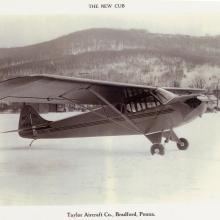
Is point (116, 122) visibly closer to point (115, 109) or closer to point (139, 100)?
point (115, 109)

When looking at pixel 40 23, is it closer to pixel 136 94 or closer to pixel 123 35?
pixel 123 35

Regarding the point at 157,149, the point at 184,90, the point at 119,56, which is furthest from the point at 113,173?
the point at 184,90

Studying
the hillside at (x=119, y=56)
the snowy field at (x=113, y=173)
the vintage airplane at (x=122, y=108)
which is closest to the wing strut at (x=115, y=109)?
the vintage airplane at (x=122, y=108)

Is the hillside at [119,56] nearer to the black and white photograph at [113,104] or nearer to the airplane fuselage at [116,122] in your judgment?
the black and white photograph at [113,104]

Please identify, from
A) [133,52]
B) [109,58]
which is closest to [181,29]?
[133,52]

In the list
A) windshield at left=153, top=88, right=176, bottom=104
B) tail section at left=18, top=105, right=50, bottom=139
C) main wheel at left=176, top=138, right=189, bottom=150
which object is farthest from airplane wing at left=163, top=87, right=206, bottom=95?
tail section at left=18, top=105, right=50, bottom=139

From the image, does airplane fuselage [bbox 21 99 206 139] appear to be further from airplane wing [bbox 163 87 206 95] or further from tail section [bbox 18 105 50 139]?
airplane wing [bbox 163 87 206 95]

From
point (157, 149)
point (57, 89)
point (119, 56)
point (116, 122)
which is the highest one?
point (119, 56)
